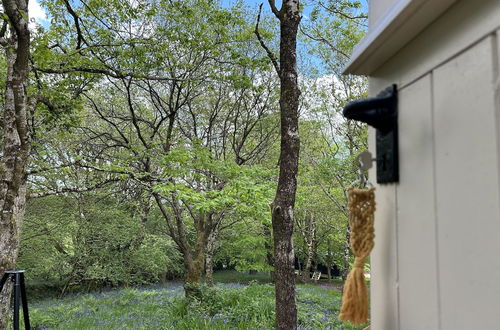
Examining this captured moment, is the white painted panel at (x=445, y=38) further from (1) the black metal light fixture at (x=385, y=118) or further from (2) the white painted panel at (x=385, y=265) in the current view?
(2) the white painted panel at (x=385, y=265)

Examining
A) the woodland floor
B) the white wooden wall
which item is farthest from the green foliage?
the white wooden wall

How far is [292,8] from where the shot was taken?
10.3 ft

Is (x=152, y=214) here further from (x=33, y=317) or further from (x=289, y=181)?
(x=289, y=181)

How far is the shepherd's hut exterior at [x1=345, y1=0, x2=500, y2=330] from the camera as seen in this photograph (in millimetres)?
527

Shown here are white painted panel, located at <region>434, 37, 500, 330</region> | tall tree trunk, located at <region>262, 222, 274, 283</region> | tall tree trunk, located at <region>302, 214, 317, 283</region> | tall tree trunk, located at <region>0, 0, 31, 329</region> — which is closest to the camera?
white painted panel, located at <region>434, 37, 500, 330</region>

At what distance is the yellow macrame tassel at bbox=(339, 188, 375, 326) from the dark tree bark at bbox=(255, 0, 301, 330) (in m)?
2.20

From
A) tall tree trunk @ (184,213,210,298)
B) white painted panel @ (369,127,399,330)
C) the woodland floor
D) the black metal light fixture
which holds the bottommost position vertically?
the woodland floor

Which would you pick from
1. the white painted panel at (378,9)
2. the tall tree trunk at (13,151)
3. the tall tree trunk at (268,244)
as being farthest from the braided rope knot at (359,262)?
the tall tree trunk at (268,244)

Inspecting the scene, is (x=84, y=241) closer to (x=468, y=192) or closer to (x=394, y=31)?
(x=394, y=31)

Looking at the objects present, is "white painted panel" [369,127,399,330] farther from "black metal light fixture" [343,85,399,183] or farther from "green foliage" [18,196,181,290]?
"green foliage" [18,196,181,290]

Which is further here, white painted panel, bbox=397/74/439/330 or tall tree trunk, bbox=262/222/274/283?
tall tree trunk, bbox=262/222/274/283

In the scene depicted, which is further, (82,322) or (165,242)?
(165,242)

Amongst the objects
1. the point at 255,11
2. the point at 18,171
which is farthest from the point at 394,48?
the point at 255,11

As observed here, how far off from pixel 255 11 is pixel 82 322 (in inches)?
291
